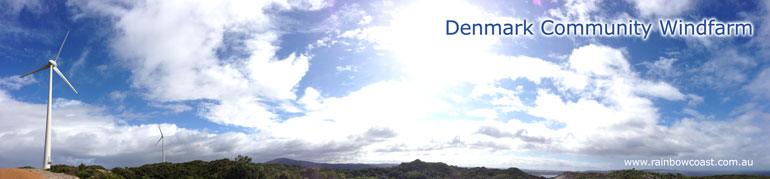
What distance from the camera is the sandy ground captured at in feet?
173

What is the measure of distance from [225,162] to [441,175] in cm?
12382

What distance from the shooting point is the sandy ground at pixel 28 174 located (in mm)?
52750

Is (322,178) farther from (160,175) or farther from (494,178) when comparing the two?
(494,178)

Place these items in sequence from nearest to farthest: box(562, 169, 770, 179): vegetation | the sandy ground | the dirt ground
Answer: the dirt ground
the sandy ground
box(562, 169, 770, 179): vegetation

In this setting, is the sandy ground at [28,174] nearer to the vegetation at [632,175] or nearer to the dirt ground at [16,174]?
the dirt ground at [16,174]

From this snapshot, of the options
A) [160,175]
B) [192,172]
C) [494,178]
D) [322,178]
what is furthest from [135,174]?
[494,178]

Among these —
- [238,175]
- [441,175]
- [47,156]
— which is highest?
[47,156]

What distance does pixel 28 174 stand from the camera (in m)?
54.4

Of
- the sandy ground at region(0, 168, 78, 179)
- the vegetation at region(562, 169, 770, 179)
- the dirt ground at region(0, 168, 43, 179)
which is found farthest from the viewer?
the vegetation at region(562, 169, 770, 179)

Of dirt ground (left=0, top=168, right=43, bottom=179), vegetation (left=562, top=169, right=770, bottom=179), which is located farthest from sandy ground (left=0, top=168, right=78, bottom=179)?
vegetation (left=562, top=169, right=770, bottom=179)

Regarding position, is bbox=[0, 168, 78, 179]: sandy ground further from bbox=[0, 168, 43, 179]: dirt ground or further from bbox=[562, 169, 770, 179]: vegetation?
bbox=[562, 169, 770, 179]: vegetation

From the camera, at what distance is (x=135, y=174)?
2948 inches

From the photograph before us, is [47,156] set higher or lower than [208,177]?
higher

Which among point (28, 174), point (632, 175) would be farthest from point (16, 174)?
point (632, 175)
